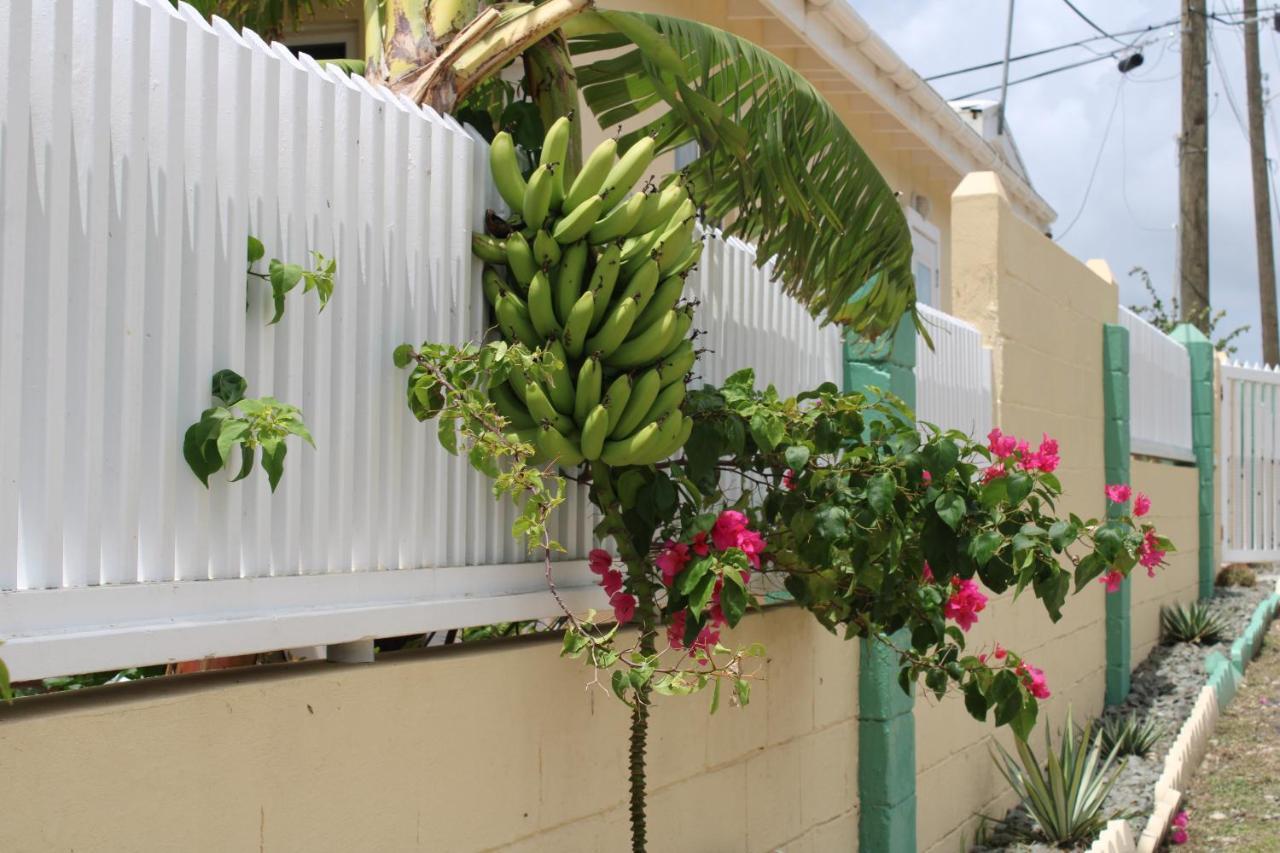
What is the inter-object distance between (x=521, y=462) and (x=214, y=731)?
3.24 feet

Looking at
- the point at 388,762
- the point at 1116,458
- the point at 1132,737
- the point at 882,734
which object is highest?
the point at 1116,458

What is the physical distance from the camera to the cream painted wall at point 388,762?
276 cm

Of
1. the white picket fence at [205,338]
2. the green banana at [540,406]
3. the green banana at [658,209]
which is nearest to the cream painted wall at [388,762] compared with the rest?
the white picket fence at [205,338]

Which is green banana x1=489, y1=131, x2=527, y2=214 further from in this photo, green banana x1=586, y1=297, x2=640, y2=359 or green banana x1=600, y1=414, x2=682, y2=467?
green banana x1=600, y1=414, x2=682, y2=467

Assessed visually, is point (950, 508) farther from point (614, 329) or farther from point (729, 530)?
point (614, 329)

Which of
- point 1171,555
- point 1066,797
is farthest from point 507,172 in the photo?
point 1171,555

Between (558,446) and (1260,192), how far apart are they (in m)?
25.2

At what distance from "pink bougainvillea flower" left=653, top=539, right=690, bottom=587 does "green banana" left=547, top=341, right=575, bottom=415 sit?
0.51 meters

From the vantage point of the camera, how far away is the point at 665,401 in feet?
13.6

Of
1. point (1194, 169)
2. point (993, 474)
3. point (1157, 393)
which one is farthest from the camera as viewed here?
point (1194, 169)

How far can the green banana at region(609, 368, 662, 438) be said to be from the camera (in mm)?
4051

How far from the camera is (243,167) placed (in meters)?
3.22

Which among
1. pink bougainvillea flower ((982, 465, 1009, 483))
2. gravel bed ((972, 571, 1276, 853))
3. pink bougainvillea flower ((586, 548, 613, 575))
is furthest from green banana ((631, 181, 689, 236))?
gravel bed ((972, 571, 1276, 853))

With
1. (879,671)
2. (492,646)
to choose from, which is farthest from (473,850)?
(879,671)
